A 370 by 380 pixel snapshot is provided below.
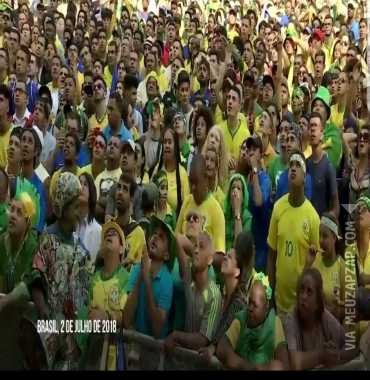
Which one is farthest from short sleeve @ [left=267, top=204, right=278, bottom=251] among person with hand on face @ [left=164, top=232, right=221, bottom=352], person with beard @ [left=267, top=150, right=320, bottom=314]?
person with hand on face @ [left=164, top=232, right=221, bottom=352]

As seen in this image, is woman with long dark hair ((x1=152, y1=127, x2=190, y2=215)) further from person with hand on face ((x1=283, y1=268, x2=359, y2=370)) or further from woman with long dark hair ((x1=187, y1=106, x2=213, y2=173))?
person with hand on face ((x1=283, y1=268, x2=359, y2=370))

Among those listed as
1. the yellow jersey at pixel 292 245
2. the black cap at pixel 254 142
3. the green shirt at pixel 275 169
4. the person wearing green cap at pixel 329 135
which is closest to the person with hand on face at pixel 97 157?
the black cap at pixel 254 142

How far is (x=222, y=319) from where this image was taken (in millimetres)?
4609

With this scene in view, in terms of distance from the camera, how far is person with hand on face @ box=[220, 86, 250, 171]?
4.67 metres

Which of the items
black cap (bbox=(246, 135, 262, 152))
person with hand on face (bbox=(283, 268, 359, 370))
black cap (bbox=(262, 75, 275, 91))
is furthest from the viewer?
black cap (bbox=(262, 75, 275, 91))

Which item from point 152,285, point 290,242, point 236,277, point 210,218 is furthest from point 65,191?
point 290,242

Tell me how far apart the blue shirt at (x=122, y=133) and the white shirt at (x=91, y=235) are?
1.89 feet

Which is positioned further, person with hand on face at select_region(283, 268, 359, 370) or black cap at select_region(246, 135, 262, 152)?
black cap at select_region(246, 135, 262, 152)

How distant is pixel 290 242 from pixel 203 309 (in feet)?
2.36

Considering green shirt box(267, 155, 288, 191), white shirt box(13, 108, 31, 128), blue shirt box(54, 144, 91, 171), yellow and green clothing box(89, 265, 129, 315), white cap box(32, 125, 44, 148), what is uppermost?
white shirt box(13, 108, 31, 128)

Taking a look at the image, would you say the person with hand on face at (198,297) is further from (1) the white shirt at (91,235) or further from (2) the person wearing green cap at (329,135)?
(2) the person wearing green cap at (329,135)

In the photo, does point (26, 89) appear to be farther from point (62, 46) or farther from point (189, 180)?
point (189, 180)

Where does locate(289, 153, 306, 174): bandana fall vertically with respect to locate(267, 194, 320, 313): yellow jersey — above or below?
above

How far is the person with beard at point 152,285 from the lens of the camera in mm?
4633
